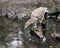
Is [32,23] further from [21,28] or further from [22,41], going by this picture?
[22,41]

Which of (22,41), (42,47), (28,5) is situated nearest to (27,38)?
(22,41)

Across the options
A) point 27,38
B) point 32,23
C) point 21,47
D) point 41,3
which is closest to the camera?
point 21,47

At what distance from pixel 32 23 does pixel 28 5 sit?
2.92 metres

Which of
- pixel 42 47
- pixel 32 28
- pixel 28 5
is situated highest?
pixel 28 5

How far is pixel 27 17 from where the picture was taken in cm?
962

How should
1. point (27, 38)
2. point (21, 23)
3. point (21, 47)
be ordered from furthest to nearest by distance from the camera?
point (21, 23)
point (27, 38)
point (21, 47)

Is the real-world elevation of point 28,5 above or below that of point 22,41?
above

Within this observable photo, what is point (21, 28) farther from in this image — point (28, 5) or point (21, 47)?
point (28, 5)

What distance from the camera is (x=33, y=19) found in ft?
28.7

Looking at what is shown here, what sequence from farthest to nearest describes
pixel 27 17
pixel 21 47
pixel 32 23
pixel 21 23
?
pixel 27 17 → pixel 21 23 → pixel 32 23 → pixel 21 47

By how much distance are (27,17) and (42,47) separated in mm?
2557

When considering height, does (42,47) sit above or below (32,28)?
A: below

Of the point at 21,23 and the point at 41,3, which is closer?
the point at 21,23

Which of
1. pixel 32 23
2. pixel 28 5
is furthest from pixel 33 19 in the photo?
pixel 28 5
